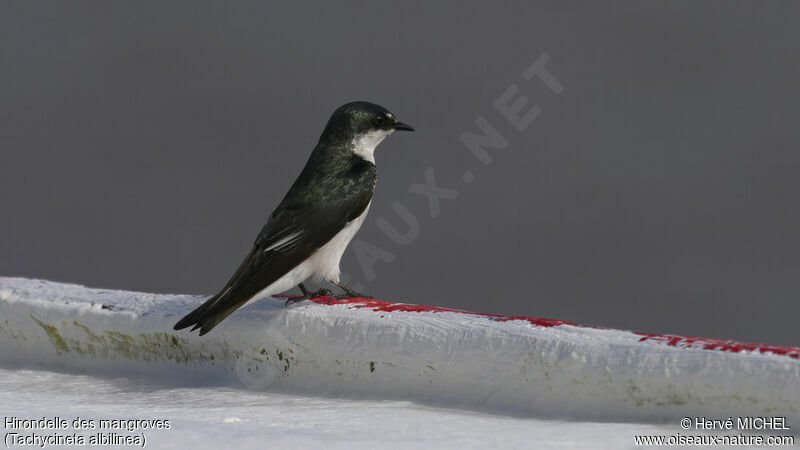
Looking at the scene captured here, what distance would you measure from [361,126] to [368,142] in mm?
63

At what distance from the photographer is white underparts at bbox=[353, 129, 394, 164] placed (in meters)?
3.52

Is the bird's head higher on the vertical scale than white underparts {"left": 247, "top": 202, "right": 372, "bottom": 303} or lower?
higher

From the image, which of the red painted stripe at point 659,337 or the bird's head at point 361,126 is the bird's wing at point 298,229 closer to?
the bird's head at point 361,126

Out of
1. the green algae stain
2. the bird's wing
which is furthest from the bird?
the green algae stain

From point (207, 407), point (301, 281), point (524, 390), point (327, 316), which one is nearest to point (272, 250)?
point (301, 281)

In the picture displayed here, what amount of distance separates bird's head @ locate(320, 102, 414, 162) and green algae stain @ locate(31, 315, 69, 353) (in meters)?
1.08

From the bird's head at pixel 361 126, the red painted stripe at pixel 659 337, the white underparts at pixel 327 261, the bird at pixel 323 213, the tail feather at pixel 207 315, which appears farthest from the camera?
the bird's head at pixel 361 126

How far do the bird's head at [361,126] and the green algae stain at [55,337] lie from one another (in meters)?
1.08

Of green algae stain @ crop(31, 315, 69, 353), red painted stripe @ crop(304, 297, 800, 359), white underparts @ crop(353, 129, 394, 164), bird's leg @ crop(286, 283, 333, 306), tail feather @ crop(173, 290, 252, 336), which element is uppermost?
white underparts @ crop(353, 129, 394, 164)

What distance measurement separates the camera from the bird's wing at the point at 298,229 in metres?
2.94

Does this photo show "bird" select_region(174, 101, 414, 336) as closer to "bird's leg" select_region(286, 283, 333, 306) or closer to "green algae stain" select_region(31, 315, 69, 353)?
"bird's leg" select_region(286, 283, 333, 306)

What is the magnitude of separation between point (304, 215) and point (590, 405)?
1267mm

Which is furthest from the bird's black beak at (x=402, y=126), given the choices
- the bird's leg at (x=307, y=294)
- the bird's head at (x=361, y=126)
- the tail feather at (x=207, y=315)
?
the tail feather at (x=207, y=315)

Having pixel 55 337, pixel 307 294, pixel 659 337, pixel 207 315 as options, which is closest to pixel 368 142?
pixel 307 294
